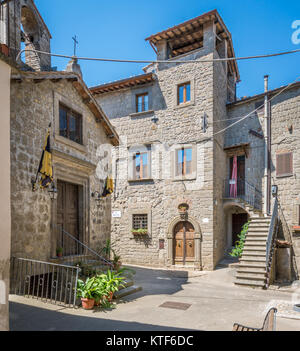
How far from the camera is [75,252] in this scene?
9.31 meters

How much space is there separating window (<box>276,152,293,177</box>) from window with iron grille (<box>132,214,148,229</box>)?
674 cm

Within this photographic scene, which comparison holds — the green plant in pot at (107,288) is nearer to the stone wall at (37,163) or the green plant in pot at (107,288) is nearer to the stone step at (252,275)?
the stone wall at (37,163)

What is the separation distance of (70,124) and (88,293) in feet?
17.7

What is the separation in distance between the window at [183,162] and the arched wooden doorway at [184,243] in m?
2.45

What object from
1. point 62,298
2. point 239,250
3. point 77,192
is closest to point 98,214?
point 77,192

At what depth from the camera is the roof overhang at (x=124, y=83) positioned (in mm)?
15266

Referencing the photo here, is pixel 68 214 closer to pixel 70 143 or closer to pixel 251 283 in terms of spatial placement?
→ pixel 70 143

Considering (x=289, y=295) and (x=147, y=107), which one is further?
(x=147, y=107)

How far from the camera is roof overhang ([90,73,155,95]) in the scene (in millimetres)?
15266

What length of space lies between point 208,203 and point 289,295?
550 centimetres

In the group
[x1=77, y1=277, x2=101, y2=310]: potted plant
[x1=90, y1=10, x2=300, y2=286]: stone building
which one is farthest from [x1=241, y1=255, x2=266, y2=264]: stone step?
[x1=77, y1=277, x2=101, y2=310]: potted plant

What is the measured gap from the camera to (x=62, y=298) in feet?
21.5

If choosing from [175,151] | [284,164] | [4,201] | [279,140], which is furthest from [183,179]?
[4,201]
